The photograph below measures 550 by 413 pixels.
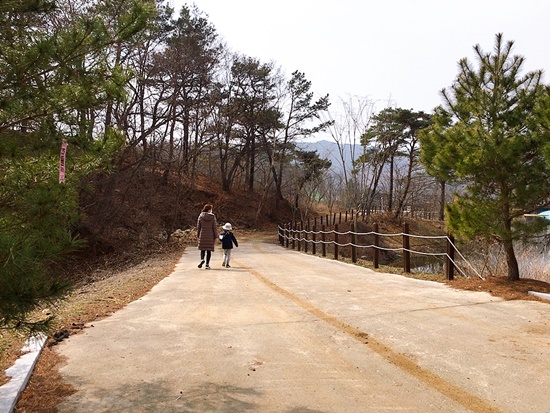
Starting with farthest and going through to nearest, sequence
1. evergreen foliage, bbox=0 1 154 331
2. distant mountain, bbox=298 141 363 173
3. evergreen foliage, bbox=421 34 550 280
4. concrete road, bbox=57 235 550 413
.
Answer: distant mountain, bbox=298 141 363 173, evergreen foliage, bbox=421 34 550 280, concrete road, bbox=57 235 550 413, evergreen foliage, bbox=0 1 154 331

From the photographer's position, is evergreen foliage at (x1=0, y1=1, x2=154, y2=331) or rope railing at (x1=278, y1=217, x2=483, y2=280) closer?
evergreen foliage at (x1=0, y1=1, x2=154, y2=331)

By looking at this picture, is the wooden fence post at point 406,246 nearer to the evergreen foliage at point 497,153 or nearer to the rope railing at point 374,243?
the rope railing at point 374,243

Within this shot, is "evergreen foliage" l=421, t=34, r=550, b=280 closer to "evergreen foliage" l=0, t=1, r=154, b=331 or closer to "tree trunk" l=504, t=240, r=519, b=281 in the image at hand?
"tree trunk" l=504, t=240, r=519, b=281

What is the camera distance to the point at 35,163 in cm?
336

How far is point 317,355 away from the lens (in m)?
4.45

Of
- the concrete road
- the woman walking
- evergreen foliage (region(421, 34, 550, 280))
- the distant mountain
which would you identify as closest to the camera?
the concrete road

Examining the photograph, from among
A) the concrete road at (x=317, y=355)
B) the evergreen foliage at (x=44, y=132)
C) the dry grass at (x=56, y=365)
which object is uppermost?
the evergreen foliage at (x=44, y=132)

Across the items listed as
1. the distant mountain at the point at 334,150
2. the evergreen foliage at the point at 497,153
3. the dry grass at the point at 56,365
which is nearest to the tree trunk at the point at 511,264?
the evergreen foliage at the point at 497,153

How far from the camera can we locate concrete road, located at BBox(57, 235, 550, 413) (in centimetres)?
343

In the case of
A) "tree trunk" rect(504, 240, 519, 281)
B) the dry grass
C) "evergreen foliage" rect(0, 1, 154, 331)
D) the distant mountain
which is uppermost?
the distant mountain

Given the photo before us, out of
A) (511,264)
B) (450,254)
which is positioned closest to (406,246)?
(450,254)

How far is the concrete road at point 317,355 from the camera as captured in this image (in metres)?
3.43

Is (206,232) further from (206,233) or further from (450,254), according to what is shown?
(450,254)

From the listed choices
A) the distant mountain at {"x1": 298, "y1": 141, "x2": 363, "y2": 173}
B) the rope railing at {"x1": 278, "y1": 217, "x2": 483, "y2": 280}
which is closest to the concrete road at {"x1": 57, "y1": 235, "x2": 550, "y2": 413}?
the rope railing at {"x1": 278, "y1": 217, "x2": 483, "y2": 280}
